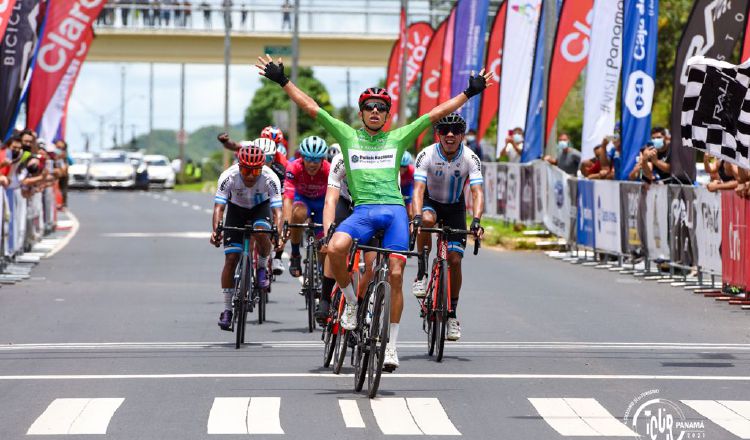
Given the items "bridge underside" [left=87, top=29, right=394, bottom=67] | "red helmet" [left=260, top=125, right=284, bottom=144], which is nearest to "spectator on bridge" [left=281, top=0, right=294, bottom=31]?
"bridge underside" [left=87, top=29, right=394, bottom=67]

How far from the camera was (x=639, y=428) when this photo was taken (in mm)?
9594

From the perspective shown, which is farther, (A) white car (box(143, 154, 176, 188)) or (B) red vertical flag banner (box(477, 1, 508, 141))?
(A) white car (box(143, 154, 176, 188))

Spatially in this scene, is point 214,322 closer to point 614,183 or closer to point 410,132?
point 410,132

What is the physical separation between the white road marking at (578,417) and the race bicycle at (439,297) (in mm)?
2432

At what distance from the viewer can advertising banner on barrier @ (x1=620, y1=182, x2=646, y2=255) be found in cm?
2325

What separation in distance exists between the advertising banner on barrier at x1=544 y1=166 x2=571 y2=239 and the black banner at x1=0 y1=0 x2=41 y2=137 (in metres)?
9.25

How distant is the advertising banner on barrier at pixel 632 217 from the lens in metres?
23.2

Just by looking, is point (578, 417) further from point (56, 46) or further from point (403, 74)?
point (403, 74)

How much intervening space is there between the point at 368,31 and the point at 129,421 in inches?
2284

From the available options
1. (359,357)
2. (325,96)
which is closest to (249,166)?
(359,357)

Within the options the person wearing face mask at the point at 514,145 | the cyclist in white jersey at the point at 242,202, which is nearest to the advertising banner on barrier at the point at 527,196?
the person wearing face mask at the point at 514,145

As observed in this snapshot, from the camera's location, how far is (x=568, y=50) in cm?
3022

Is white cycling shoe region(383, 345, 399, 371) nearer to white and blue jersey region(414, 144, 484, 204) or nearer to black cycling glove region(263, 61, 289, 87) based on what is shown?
black cycling glove region(263, 61, 289, 87)

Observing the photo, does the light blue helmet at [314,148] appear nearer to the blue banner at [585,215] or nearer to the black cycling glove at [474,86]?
the black cycling glove at [474,86]
